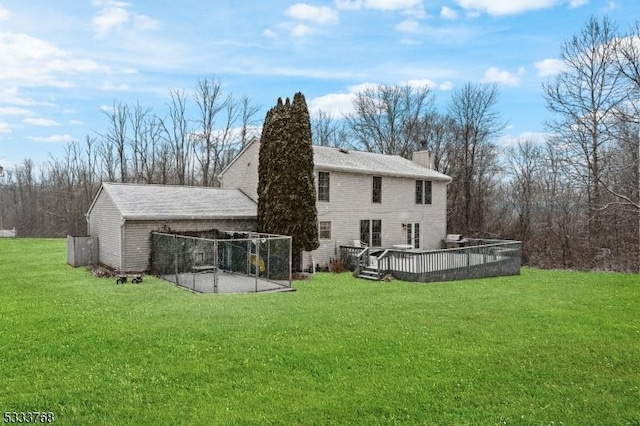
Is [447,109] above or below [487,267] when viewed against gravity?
above

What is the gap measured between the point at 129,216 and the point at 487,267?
1488cm

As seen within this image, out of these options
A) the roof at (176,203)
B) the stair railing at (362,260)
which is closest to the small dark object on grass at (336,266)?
the stair railing at (362,260)

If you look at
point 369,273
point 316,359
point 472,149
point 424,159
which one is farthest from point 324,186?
point 472,149

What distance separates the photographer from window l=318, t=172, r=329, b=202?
20.2m

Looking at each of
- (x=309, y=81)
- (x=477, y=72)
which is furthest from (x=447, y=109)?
(x=309, y=81)

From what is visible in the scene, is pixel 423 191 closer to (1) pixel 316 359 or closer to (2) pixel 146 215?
(2) pixel 146 215

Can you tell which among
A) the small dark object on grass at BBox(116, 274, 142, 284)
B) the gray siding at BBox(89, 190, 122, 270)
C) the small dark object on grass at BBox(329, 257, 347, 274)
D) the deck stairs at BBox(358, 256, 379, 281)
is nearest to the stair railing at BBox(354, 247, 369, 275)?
the deck stairs at BBox(358, 256, 379, 281)

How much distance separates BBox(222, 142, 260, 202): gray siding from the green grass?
32.2 ft

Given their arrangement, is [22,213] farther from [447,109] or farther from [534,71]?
[534,71]

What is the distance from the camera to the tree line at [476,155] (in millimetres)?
23562

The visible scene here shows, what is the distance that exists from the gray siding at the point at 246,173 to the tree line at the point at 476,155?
12.5 meters

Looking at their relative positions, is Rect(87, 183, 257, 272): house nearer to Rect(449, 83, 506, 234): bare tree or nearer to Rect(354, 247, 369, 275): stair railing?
Rect(354, 247, 369, 275): stair railing

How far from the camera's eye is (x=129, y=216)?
16109 mm

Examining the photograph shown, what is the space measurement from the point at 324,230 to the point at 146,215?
25.8 ft
